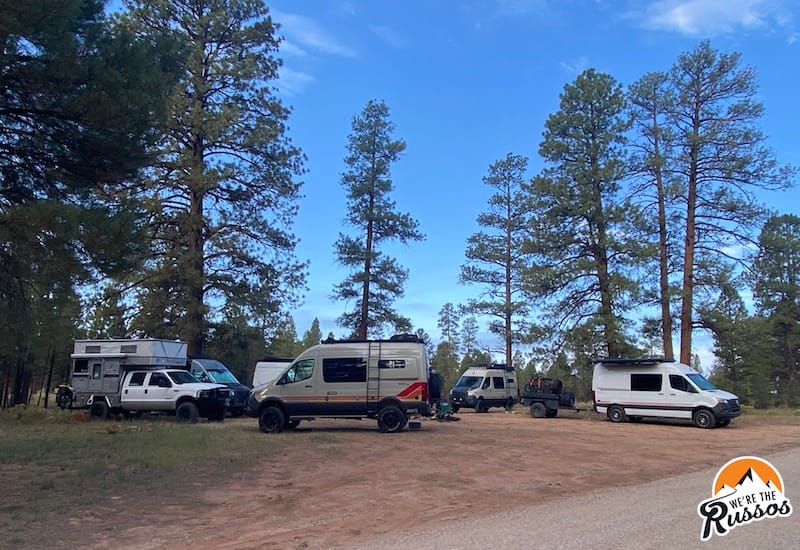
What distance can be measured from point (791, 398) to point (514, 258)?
68.5 ft

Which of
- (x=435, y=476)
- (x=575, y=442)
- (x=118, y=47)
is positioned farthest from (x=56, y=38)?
(x=575, y=442)

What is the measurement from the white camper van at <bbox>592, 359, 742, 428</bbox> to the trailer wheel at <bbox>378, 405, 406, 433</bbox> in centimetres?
1000

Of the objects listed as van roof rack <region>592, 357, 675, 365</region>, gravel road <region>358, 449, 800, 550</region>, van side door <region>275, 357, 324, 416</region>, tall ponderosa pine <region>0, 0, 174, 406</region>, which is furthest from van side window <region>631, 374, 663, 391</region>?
tall ponderosa pine <region>0, 0, 174, 406</region>

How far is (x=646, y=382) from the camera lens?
22.6 metres

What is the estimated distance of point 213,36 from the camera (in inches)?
1023

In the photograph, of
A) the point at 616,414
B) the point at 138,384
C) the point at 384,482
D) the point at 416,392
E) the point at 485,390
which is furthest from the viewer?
the point at 485,390

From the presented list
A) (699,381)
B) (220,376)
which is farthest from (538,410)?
(220,376)

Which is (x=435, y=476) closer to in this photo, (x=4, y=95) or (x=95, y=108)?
(x=95, y=108)

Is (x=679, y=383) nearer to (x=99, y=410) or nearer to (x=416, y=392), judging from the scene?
(x=416, y=392)

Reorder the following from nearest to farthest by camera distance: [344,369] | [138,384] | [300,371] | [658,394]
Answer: [344,369]
[300,371]
[138,384]
[658,394]

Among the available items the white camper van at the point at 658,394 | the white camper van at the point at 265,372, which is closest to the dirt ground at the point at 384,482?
the white camper van at the point at 658,394

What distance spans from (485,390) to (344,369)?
46.9 ft

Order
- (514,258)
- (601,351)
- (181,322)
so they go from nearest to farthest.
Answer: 1. (181,322)
2. (601,351)
3. (514,258)

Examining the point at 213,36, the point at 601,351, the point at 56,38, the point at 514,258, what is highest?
the point at 213,36
